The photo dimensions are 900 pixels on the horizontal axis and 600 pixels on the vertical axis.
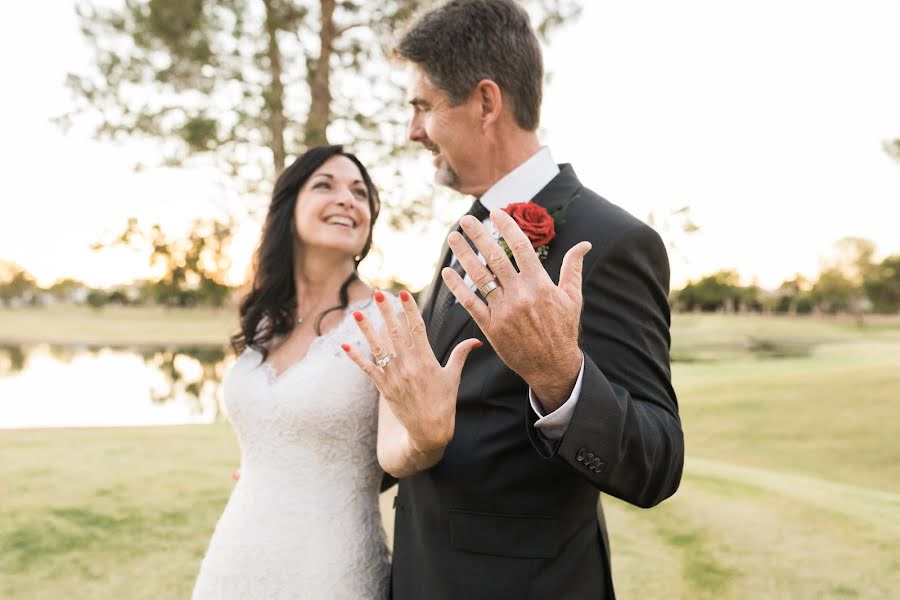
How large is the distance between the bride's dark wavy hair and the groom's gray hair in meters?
1.19

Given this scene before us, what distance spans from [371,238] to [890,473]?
9.44 meters

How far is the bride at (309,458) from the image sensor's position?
2559mm

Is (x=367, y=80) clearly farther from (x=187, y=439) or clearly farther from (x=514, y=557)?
(x=514, y=557)

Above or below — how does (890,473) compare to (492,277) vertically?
below

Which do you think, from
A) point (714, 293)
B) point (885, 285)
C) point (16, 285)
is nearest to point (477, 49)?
point (885, 285)

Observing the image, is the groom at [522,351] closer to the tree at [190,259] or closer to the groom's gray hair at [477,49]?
the groom's gray hair at [477,49]

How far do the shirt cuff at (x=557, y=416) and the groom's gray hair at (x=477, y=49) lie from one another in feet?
3.42

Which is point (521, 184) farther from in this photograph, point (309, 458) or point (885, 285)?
point (885, 285)

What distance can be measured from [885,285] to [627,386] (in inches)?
2723

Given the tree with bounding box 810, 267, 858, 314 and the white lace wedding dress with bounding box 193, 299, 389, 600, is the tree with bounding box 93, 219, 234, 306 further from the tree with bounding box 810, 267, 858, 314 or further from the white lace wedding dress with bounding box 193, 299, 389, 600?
the tree with bounding box 810, 267, 858, 314

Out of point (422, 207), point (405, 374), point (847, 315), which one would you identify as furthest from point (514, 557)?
point (847, 315)

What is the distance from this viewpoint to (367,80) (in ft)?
30.9

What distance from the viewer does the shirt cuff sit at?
4.39ft

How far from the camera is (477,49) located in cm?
203
